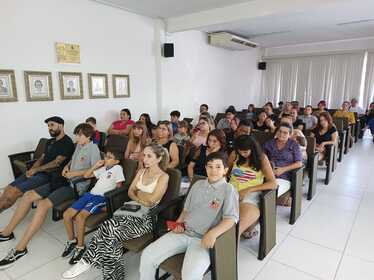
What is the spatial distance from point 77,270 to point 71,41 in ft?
11.6

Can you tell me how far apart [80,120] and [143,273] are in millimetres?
3382

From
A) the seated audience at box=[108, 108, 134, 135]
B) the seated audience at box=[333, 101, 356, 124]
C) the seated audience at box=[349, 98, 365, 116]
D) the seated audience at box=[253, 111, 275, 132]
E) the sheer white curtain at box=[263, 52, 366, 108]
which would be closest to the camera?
the seated audience at box=[108, 108, 134, 135]

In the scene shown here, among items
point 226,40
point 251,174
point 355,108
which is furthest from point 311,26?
point 251,174

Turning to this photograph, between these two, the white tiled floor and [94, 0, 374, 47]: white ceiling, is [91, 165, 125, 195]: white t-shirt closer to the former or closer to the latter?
the white tiled floor

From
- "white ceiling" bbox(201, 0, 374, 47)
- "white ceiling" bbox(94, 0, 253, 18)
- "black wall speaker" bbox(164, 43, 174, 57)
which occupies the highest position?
"white ceiling" bbox(201, 0, 374, 47)

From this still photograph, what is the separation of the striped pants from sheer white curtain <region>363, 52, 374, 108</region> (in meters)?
8.71

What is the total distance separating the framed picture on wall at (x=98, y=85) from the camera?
4.52 meters

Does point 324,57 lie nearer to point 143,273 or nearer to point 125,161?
point 125,161

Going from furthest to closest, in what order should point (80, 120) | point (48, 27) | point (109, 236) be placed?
1. point (80, 120)
2. point (48, 27)
3. point (109, 236)

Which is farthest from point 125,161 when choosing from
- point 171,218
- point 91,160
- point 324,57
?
point 324,57

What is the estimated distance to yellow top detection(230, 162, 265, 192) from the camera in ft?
7.65

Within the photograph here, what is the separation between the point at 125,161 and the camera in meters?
2.65

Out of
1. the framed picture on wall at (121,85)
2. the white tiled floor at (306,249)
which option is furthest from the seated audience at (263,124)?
the framed picture on wall at (121,85)

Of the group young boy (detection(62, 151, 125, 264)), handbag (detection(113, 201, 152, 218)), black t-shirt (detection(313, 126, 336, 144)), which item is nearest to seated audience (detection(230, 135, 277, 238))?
handbag (detection(113, 201, 152, 218))
